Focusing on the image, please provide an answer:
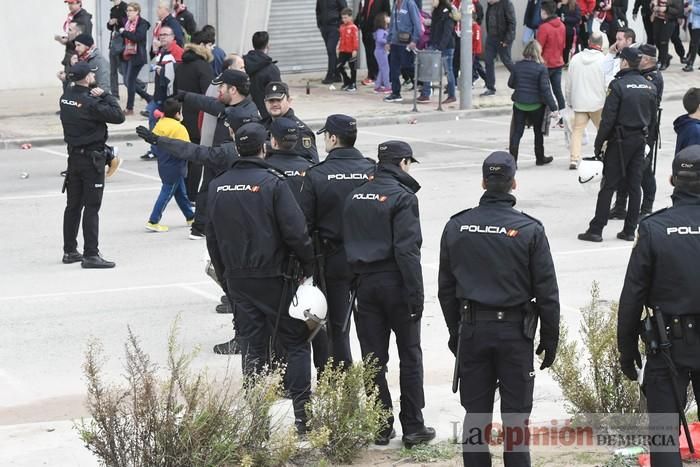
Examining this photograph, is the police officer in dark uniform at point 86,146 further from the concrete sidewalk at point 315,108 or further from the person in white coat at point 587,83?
the concrete sidewalk at point 315,108

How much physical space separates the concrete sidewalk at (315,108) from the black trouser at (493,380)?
14.5m

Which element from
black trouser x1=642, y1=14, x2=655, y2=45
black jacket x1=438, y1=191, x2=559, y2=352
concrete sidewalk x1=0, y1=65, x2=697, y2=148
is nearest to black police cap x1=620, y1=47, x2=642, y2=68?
black jacket x1=438, y1=191, x2=559, y2=352

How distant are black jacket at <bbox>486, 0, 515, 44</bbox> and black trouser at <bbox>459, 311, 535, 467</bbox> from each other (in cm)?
1816

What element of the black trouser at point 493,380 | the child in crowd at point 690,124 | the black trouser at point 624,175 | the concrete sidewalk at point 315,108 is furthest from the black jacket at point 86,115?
the concrete sidewalk at point 315,108

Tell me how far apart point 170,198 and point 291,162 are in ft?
18.6

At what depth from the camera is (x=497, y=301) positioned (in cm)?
696

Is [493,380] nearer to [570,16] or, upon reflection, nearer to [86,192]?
[86,192]

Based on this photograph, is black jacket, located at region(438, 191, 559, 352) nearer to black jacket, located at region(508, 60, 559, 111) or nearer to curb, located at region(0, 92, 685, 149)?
black jacket, located at region(508, 60, 559, 111)

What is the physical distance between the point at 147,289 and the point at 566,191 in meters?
6.38

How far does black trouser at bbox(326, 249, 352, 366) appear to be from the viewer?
28.7 feet

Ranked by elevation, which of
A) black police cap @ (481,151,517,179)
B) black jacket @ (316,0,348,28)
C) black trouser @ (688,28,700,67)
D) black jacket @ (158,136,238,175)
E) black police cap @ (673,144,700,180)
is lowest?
black trouser @ (688,28,700,67)

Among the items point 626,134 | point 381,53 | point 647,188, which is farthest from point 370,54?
point 626,134

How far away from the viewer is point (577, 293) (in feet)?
39.7

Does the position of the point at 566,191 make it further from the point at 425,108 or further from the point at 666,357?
the point at 666,357
